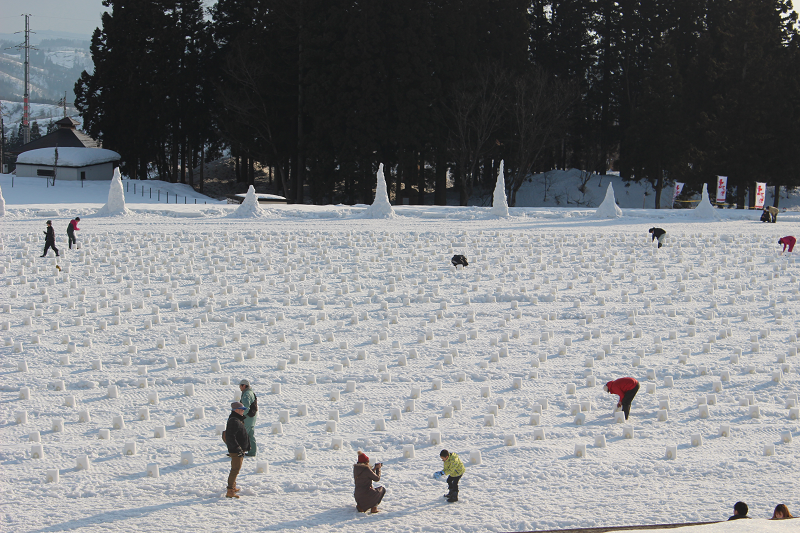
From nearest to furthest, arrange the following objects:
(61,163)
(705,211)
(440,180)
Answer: (705,211), (440,180), (61,163)

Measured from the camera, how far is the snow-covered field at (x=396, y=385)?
766 cm


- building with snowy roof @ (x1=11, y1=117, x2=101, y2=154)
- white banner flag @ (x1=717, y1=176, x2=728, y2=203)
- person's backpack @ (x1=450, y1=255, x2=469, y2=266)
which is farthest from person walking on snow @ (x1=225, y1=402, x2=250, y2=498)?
building with snowy roof @ (x1=11, y1=117, x2=101, y2=154)

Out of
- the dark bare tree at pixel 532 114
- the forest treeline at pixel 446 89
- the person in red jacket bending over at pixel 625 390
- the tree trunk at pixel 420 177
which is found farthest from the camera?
the tree trunk at pixel 420 177

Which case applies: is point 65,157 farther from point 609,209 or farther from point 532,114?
point 609,209

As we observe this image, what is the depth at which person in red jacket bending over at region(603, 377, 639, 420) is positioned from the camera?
9758 mm

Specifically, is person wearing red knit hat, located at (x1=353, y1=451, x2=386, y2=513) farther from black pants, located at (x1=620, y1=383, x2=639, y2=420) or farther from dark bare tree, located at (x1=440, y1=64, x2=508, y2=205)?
dark bare tree, located at (x1=440, y1=64, x2=508, y2=205)

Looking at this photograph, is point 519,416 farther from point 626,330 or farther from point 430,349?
point 626,330

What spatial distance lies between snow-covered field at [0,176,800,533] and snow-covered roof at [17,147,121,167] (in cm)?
3009

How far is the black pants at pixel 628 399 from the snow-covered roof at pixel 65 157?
45.7 meters

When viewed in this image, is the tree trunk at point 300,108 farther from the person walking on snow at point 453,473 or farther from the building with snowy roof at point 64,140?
the person walking on snow at point 453,473

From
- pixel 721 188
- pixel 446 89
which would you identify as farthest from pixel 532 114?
pixel 721 188

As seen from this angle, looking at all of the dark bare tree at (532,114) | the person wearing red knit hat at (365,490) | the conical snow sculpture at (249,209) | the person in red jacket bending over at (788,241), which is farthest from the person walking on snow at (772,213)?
the person wearing red knit hat at (365,490)

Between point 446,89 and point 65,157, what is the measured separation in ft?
74.9

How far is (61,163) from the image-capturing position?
49375 mm
